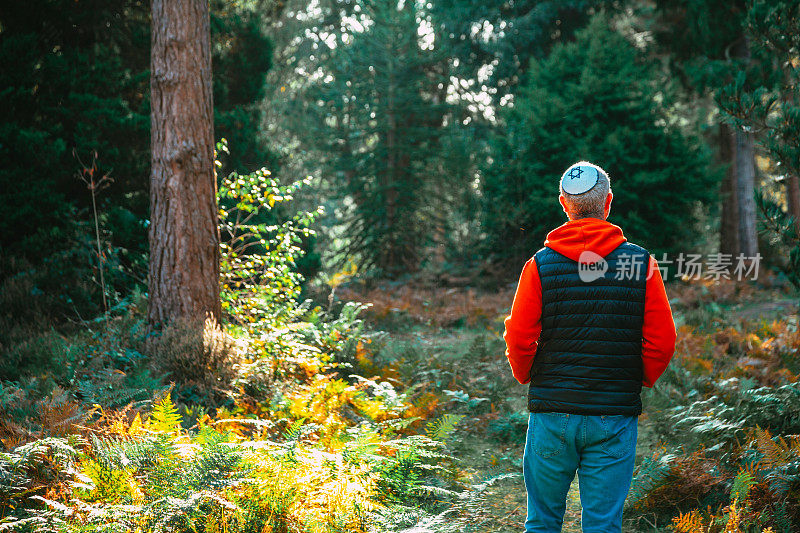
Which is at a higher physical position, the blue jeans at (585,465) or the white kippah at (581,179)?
the white kippah at (581,179)

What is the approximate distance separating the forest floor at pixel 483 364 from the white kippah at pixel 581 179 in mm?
2255

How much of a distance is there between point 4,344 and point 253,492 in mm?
5623

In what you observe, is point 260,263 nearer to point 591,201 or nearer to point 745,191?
point 591,201

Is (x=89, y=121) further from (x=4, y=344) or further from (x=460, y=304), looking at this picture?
(x=460, y=304)

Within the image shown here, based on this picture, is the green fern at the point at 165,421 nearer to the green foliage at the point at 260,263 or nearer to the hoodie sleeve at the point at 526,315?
the hoodie sleeve at the point at 526,315

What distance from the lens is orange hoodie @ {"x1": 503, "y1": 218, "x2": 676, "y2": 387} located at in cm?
307

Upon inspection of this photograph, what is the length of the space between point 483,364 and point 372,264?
33.9ft

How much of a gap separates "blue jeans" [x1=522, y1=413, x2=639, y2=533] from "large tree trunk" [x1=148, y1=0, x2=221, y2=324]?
504 cm

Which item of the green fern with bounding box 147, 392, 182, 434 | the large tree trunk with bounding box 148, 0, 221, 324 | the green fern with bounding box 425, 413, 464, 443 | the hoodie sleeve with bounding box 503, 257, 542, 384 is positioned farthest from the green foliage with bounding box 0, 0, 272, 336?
the hoodie sleeve with bounding box 503, 257, 542, 384

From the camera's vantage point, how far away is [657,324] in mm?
3074

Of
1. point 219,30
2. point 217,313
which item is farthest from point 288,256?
point 219,30

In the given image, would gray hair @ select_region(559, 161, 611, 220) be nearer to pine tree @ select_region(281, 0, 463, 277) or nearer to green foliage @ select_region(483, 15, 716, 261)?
green foliage @ select_region(483, 15, 716, 261)

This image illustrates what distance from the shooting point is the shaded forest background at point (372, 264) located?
4.29 m

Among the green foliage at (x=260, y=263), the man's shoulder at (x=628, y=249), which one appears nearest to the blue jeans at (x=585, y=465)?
the man's shoulder at (x=628, y=249)
